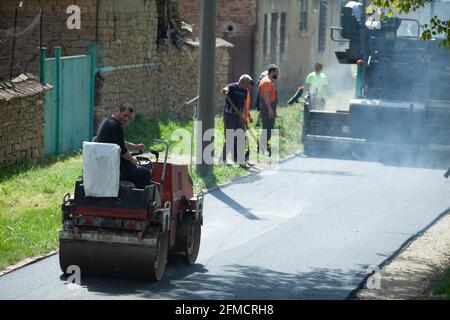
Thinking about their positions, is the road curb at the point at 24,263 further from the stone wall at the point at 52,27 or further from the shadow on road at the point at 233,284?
the stone wall at the point at 52,27

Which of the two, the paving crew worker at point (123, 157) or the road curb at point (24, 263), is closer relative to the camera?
the paving crew worker at point (123, 157)

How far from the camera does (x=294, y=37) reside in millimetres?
38531

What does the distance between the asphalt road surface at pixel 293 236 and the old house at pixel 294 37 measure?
13.4 m

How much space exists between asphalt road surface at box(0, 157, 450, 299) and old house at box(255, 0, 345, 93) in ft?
43.8

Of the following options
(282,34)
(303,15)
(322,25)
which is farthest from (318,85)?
(322,25)

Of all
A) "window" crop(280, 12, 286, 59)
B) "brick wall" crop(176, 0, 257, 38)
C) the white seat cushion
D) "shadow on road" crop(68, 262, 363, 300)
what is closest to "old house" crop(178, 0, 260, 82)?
"brick wall" crop(176, 0, 257, 38)

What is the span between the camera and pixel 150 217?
36.0 feet

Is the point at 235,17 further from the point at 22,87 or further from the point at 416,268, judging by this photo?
the point at 416,268

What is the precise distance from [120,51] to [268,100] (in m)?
3.51

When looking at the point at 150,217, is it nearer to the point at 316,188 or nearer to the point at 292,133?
the point at 316,188

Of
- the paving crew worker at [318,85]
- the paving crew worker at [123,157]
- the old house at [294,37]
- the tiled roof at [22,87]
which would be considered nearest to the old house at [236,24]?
the old house at [294,37]

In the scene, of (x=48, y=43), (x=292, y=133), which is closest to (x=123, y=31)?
(x=48, y=43)

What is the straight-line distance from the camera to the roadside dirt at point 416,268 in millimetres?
11266
